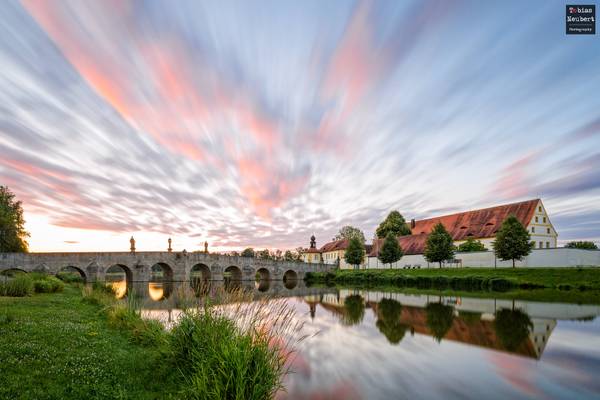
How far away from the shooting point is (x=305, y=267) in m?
60.7

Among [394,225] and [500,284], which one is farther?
[394,225]

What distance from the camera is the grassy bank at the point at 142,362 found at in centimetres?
504

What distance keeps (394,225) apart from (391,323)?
54.2 meters

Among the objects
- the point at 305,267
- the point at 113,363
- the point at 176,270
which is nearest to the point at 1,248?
the point at 176,270

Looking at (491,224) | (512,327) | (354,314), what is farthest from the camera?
(491,224)

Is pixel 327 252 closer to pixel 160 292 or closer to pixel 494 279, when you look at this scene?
pixel 494 279

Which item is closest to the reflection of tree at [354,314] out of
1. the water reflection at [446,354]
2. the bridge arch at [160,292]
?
the water reflection at [446,354]

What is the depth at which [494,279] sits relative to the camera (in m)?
32.2

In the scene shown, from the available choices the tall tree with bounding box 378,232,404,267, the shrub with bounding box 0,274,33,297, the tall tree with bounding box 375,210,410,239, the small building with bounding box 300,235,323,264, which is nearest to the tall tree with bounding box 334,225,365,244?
the small building with bounding box 300,235,323,264

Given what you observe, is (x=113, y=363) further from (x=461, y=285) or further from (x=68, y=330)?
(x=461, y=285)

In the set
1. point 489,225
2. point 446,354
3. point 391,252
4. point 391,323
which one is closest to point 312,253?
point 391,252

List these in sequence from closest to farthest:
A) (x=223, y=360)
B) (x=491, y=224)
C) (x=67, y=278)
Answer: (x=223, y=360) < (x=67, y=278) < (x=491, y=224)

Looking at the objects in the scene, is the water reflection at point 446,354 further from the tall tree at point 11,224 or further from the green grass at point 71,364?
the tall tree at point 11,224

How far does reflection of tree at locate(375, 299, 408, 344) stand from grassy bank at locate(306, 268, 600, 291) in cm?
1527
